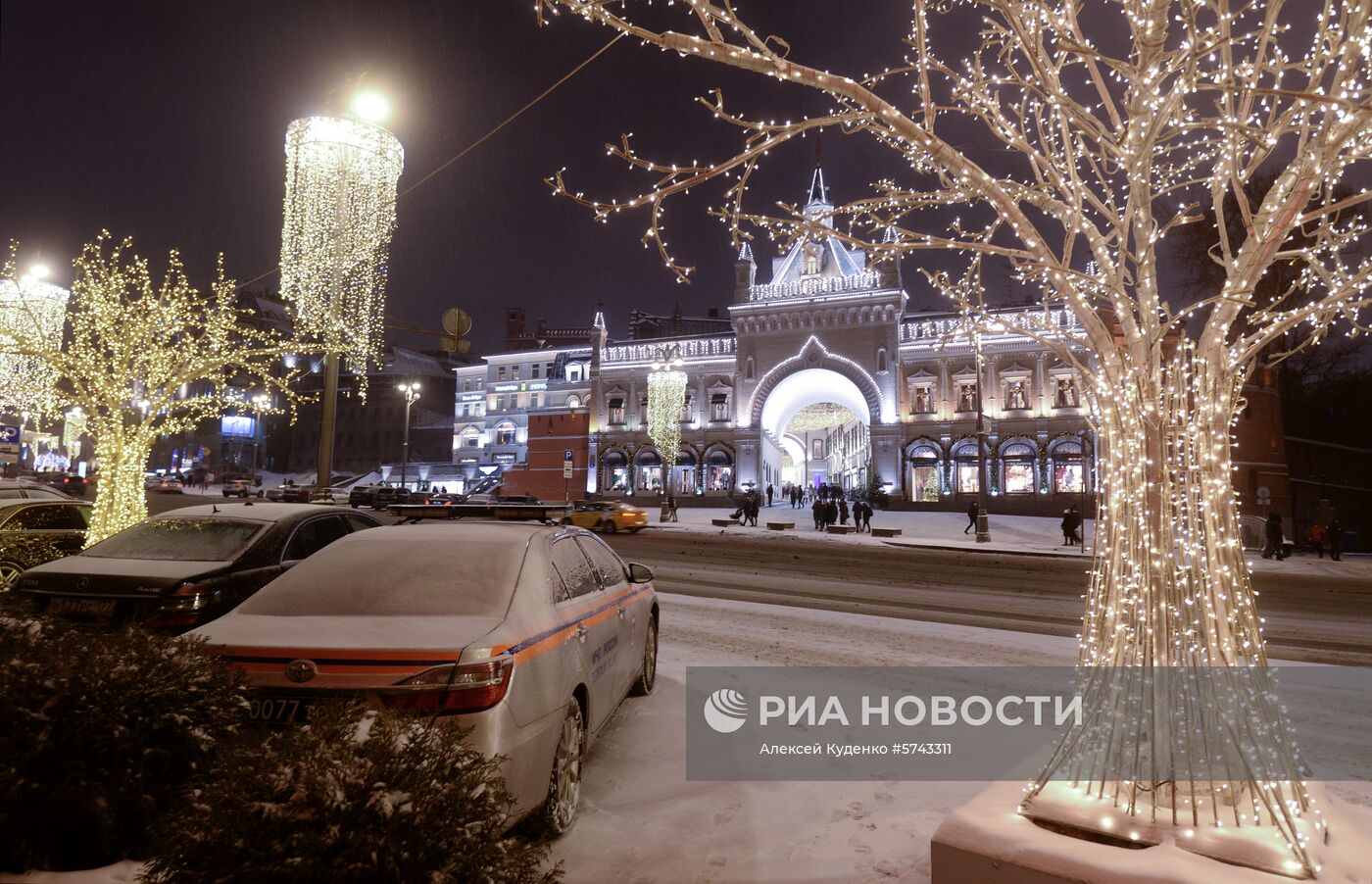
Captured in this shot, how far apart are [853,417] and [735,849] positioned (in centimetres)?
5560

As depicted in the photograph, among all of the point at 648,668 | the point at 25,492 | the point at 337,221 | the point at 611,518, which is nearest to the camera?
the point at 648,668

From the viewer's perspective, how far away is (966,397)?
47688mm

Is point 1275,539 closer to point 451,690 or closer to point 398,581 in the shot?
point 398,581

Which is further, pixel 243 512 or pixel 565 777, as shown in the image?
pixel 243 512

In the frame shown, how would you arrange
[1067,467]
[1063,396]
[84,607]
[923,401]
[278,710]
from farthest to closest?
[923,401], [1063,396], [1067,467], [84,607], [278,710]

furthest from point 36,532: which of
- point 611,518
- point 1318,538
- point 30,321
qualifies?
point 1318,538

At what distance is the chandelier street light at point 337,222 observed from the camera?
36.3 feet

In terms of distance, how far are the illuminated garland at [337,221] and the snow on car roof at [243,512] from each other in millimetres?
3895

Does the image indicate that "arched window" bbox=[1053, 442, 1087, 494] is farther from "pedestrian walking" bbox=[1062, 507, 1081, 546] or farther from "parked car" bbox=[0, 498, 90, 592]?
"parked car" bbox=[0, 498, 90, 592]

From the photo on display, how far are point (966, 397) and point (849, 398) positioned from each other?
27.2ft

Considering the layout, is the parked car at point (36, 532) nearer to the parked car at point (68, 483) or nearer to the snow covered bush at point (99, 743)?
the snow covered bush at point (99, 743)

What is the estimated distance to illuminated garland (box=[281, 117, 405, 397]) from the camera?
1108cm

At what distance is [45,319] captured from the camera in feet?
55.4

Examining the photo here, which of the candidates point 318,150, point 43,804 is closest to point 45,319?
point 318,150
